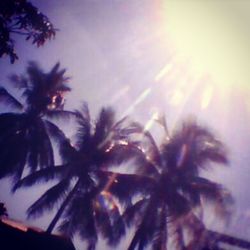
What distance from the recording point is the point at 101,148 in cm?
2219

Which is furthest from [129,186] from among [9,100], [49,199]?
[9,100]

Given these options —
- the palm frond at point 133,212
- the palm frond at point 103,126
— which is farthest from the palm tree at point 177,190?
the palm frond at point 103,126

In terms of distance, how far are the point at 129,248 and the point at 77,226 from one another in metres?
3.59

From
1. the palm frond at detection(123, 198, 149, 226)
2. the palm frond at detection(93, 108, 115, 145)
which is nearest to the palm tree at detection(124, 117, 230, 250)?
the palm frond at detection(123, 198, 149, 226)

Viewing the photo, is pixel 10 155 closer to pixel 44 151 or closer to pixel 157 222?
pixel 44 151

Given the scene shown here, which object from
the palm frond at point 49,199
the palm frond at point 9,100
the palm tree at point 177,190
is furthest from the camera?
the palm frond at point 9,100

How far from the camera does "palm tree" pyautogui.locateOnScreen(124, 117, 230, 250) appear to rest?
1830 centimetres

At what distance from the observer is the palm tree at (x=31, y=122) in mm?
22438

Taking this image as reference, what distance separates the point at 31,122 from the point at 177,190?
10.2m

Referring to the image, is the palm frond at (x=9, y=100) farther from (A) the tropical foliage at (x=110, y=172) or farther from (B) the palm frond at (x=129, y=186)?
(B) the palm frond at (x=129, y=186)

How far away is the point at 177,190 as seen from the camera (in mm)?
19547

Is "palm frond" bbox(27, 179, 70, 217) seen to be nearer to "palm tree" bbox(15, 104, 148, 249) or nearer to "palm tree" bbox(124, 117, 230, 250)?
"palm tree" bbox(15, 104, 148, 249)

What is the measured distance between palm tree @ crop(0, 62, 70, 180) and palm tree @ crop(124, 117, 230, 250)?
6998 mm

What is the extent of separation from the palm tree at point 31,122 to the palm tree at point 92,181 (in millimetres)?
1292
